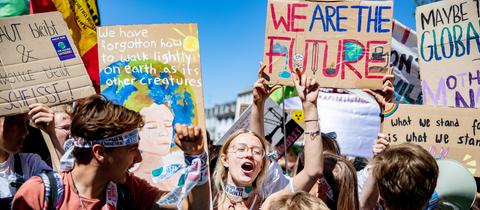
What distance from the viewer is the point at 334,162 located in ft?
10.9

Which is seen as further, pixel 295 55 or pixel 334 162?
pixel 295 55

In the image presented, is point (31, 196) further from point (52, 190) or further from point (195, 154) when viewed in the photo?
point (195, 154)

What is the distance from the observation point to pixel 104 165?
2447 mm

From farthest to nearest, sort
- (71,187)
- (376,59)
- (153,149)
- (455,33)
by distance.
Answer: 1. (455,33)
2. (376,59)
3. (153,149)
4. (71,187)

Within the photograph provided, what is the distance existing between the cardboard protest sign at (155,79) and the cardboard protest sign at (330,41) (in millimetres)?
572

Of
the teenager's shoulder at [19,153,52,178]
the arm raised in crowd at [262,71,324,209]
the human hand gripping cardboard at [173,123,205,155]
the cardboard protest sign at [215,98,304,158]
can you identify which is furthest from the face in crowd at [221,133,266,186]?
the cardboard protest sign at [215,98,304,158]

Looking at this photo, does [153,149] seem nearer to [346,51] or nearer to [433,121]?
[346,51]

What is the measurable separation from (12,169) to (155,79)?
1.02 m

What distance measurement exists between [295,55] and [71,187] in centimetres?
178

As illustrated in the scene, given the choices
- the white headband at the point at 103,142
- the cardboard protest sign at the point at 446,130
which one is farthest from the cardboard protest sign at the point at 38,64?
the cardboard protest sign at the point at 446,130

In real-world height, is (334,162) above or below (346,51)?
below

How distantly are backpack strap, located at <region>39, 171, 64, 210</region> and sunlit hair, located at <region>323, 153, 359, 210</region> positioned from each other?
1625 mm

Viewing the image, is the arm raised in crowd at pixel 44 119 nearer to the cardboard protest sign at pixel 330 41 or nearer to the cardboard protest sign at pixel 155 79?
the cardboard protest sign at pixel 155 79

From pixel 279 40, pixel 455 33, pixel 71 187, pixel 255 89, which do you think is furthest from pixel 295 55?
pixel 71 187
